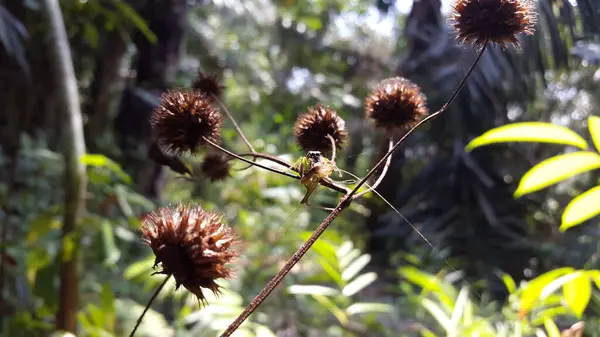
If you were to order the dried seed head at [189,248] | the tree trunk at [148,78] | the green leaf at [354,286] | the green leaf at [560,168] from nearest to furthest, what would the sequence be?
the dried seed head at [189,248], the green leaf at [560,168], the green leaf at [354,286], the tree trunk at [148,78]

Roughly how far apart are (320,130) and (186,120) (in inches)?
4.1

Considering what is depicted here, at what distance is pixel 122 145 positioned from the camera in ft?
4.65

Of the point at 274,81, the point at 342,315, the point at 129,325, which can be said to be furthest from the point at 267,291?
the point at 274,81

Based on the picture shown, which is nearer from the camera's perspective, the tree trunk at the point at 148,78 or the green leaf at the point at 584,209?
the green leaf at the point at 584,209

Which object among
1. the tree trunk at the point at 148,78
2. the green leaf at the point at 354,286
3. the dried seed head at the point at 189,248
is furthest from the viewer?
the tree trunk at the point at 148,78

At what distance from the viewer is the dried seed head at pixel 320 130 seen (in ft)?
1.18

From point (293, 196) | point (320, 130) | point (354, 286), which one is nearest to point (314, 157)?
point (320, 130)

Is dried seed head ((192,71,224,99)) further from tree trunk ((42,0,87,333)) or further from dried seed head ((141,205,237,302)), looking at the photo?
tree trunk ((42,0,87,333))

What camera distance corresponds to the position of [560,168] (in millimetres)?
341

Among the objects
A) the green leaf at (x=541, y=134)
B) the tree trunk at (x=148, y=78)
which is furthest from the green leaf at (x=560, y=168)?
the tree trunk at (x=148, y=78)

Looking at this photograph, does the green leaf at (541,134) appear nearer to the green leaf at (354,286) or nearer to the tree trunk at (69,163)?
the green leaf at (354,286)

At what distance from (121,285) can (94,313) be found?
0.45 meters

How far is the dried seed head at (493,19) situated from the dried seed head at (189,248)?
0.20m

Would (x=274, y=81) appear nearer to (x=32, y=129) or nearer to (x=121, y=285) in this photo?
(x=32, y=129)
